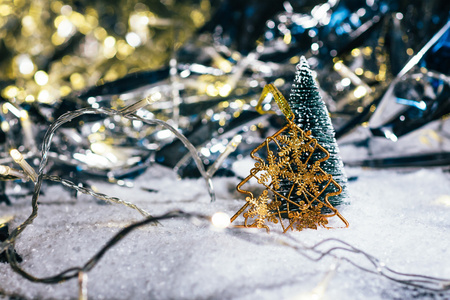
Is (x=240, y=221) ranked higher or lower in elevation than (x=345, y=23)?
lower

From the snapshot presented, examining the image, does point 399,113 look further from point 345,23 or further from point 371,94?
point 345,23

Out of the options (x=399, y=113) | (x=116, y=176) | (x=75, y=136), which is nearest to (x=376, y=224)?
(x=399, y=113)

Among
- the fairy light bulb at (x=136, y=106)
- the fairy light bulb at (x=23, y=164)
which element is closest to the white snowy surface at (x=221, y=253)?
the fairy light bulb at (x=23, y=164)

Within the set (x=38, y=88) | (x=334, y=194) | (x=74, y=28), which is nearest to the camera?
(x=334, y=194)

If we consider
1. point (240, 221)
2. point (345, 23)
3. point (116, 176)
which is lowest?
point (116, 176)

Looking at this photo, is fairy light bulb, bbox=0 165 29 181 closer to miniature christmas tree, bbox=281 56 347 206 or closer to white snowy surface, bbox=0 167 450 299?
white snowy surface, bbox=0 167 450 299

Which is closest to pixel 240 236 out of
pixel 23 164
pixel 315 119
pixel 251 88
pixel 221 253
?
pixel 221 253

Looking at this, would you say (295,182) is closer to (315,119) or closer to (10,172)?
(315,119)
